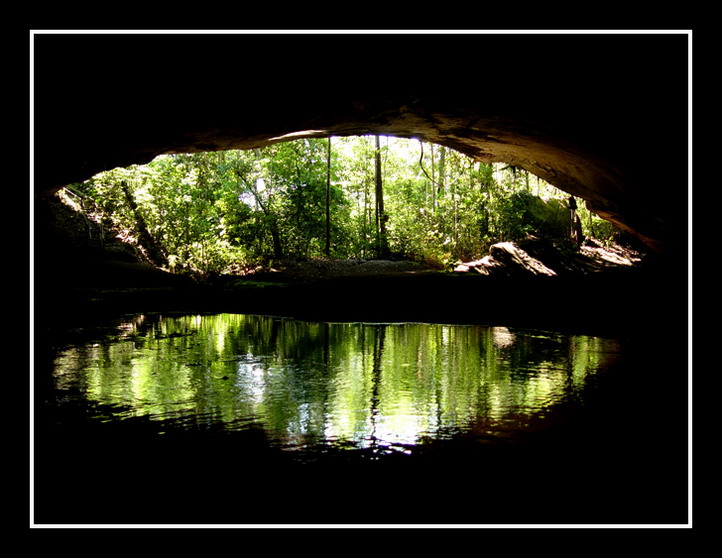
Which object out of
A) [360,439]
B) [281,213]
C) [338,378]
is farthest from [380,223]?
[360,439]

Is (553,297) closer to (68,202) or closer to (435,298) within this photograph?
(435,298)

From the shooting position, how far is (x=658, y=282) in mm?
7137

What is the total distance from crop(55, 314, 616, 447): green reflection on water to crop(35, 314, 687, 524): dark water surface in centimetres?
2

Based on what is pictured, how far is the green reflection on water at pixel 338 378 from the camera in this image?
3012 millimetres

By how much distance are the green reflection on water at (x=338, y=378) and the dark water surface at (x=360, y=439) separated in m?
0.02

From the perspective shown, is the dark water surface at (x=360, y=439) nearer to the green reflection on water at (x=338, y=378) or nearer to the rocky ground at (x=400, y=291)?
the green reflection on water at (x=338, y=378)

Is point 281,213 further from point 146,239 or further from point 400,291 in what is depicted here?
point 400,291

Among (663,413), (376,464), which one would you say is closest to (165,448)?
(376,464)

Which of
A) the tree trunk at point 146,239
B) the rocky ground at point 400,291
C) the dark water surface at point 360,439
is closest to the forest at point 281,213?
the tree trunk at point 146,239

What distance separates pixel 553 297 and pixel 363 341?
4.83 m

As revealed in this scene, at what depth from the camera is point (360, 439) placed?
271 centimetres

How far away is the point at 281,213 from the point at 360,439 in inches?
535

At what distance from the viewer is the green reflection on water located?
3.01 metres

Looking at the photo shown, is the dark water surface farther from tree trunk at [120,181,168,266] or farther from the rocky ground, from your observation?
tree trunk at [120,181,168,266]
